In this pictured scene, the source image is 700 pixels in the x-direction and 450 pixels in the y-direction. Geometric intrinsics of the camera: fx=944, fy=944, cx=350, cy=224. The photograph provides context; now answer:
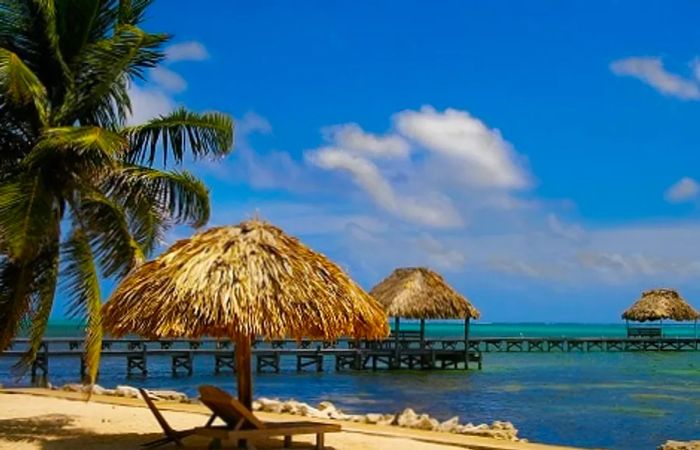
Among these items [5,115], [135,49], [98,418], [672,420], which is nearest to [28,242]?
[5,115]

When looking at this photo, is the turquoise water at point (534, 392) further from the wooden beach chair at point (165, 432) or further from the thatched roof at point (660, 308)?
the thatched roof at point (660, 308)

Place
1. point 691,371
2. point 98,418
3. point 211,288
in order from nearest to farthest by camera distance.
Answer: point 211,288
point 98,418
point 691,371

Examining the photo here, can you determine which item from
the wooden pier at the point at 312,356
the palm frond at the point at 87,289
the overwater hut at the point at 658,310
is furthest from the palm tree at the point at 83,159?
the overwater hut at the point at 658,310

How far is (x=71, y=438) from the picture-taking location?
37.9ft

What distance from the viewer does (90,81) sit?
12.0m

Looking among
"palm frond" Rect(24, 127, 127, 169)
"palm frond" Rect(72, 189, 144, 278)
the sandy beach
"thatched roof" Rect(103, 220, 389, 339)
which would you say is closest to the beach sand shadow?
the sandy beach

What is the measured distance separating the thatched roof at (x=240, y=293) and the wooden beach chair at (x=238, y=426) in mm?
683

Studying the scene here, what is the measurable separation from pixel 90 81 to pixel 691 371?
97.7 ft

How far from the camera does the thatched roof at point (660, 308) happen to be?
173ft

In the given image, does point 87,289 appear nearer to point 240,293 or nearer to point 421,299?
point 240,293

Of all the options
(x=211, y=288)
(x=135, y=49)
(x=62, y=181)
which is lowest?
(x=211, y=288)

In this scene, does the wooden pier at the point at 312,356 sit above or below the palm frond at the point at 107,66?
below

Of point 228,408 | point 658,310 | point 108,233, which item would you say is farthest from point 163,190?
point 658,310

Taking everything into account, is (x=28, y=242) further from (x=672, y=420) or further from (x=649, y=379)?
(x=649, y=379)
